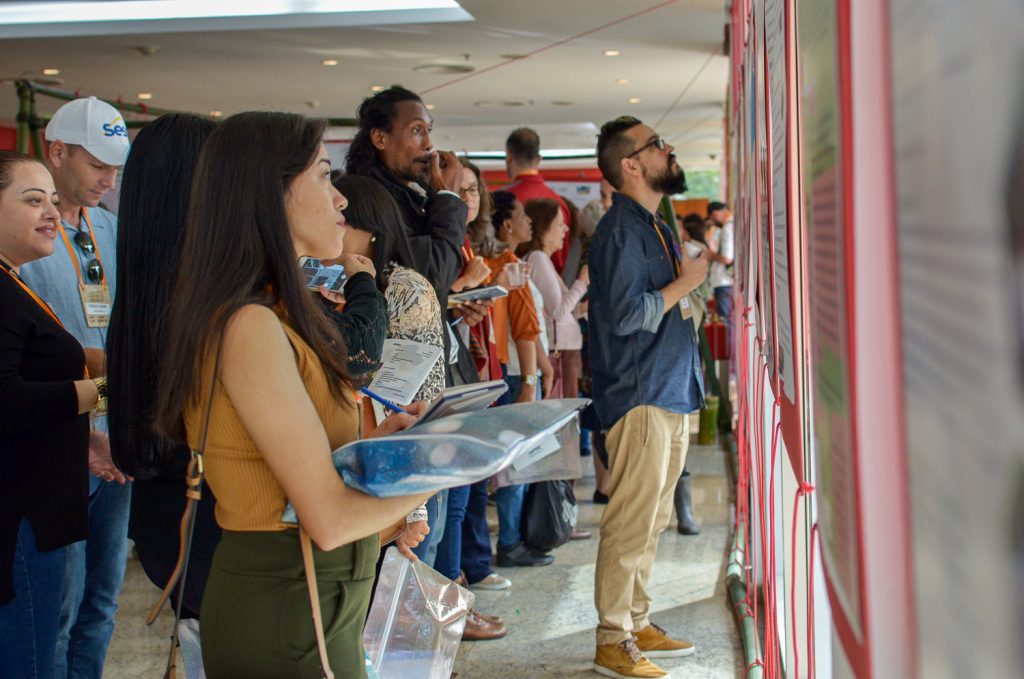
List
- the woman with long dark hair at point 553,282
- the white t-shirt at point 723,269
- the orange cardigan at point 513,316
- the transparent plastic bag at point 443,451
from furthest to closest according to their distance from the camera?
the white t-shirt at point 723,269, the woman with long dark hair at point 553,282, the orange cardigan at point 513,316, the transparent plastic bag at point 443,451

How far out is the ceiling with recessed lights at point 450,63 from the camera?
27.8 feet

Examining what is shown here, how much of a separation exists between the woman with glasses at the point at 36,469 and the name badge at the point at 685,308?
163 centimetres

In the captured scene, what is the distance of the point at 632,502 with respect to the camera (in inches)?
115

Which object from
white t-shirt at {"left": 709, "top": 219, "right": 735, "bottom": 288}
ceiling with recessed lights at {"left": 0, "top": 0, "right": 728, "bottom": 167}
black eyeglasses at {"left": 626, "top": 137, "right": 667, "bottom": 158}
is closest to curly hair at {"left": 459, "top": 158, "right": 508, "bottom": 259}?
black eyeglasses at {"left": 626, "top": 137, "right": 667, "bottom": 158}

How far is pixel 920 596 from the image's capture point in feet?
1.31

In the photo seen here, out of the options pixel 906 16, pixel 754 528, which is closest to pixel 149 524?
pixel 906 16

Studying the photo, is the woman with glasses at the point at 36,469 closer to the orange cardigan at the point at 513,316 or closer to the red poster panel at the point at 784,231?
the red poster panel at the point at 784,231

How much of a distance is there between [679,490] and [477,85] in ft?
27.2

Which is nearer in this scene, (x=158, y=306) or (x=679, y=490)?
(x=158, y=306)

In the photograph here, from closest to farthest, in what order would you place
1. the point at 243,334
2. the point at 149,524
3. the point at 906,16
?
1. the point at 906,16
2. the point at 243,334
3. the point at 149,524

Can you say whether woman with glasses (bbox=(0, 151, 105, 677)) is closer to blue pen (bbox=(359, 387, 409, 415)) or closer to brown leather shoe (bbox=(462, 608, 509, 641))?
blue pen (bbox=(359, 387, 409, 415))

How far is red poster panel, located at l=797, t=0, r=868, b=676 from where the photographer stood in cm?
50

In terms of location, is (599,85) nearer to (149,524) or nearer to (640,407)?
(640,407)

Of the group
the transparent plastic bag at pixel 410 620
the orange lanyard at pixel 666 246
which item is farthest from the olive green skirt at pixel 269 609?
the orange lanyard at pixel 666 246
